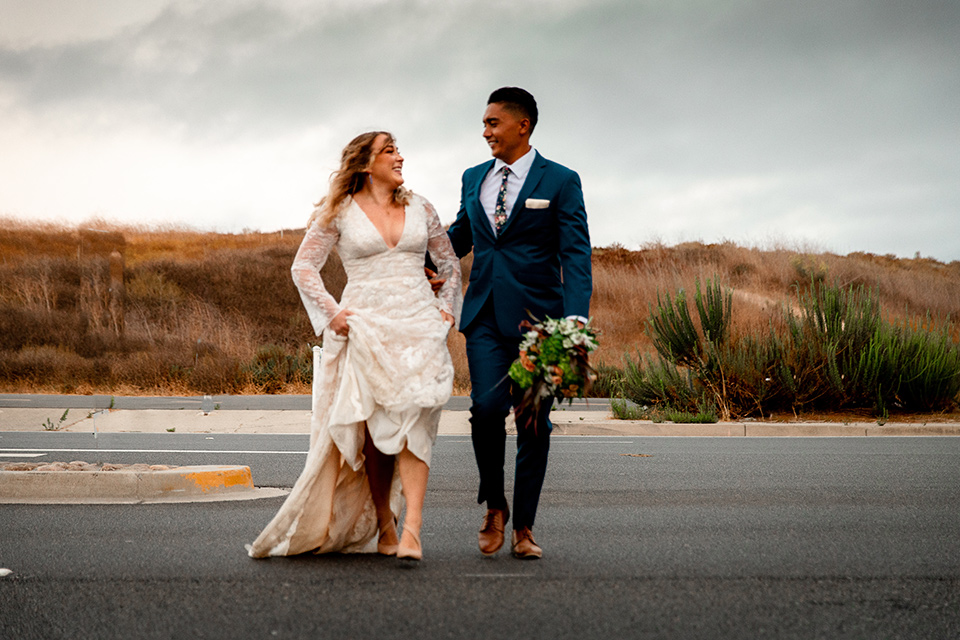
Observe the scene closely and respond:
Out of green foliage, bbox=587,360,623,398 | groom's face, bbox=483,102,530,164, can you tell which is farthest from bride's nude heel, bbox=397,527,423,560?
green foliage, bbox=587,360,623,398

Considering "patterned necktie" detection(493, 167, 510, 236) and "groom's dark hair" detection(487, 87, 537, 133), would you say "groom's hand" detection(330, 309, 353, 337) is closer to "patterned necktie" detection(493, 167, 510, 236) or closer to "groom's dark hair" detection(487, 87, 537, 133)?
"patterned necktie" detection(493, 167, 510, 236)

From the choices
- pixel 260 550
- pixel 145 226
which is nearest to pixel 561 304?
pixel 260 550

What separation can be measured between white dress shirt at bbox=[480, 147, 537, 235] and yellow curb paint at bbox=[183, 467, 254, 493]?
3449 millimetres

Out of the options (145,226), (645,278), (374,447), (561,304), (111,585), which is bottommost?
(111,585)

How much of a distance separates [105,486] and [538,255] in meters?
4.09

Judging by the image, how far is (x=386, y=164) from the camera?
16.6ft

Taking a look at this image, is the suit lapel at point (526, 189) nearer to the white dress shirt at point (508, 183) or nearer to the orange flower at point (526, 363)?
the white dress shirt at point (508, 183)

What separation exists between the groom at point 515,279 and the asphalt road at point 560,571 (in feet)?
1.44

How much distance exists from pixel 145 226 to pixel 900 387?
142ft

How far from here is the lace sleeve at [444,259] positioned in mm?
5262

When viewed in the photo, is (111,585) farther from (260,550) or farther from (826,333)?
(826,333)

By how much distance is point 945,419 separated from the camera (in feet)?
46.0

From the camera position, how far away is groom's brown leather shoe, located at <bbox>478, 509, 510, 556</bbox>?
5.10 meters

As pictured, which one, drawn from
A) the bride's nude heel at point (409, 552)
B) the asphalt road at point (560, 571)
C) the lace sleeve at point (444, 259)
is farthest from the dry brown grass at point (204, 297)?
the bride's nude heel at point (409, 552)
